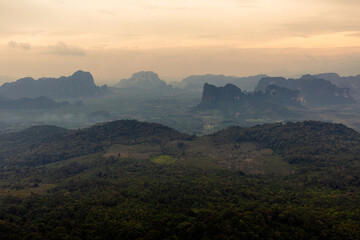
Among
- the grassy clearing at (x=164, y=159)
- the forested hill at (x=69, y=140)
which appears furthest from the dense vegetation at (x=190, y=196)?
the forested hill at (x=69, y=140)

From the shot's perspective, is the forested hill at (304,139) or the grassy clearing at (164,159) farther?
the grassy clearing at (164,159)

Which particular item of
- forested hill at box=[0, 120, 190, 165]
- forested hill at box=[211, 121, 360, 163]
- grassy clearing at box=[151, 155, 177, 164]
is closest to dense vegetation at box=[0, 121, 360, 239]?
forested hill at box=[211, 121, 360, 163]

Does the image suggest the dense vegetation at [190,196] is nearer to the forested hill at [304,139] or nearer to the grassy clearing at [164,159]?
the forested hill at [304,139]

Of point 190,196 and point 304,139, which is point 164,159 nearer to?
point 190,196

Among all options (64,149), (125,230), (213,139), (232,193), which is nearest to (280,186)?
(232,193)

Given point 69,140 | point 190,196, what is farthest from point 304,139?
point 69,140
